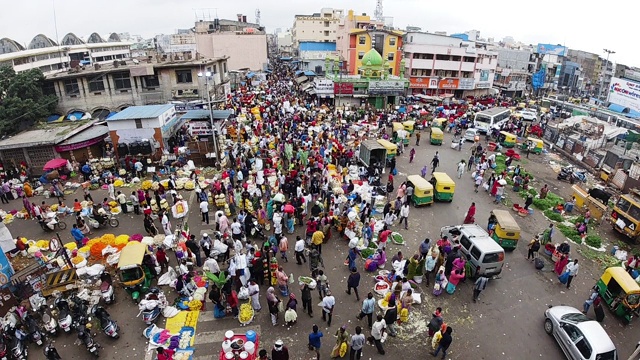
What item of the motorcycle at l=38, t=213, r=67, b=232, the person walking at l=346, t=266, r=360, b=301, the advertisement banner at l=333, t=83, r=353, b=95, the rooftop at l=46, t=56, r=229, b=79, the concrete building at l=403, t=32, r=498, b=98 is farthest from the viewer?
the concrete building at l=403, t=32, r=498, b=98

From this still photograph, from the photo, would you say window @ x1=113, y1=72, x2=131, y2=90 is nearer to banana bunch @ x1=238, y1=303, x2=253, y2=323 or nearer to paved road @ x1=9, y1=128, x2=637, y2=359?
paved road @ x1=9, y1=128, x2=637, y2=359

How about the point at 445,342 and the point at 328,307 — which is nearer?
the point at 445,342

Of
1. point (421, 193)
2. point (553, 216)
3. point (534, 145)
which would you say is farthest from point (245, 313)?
point (534, 145)

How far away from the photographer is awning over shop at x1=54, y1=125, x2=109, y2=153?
22.3 meters

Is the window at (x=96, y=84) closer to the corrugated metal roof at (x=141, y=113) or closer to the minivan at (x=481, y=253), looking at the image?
the corrugated metal roof at (x=141, y=113)

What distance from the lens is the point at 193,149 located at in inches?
923

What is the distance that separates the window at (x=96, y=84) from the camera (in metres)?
31.4

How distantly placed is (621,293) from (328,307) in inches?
392

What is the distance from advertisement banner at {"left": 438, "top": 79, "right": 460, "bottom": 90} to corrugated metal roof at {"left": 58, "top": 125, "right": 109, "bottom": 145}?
4281 cm

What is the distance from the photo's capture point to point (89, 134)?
2402 centimetres

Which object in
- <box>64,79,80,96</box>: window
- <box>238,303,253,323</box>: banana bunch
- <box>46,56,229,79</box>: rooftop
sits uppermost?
<box>46,56,229,79</box>: rooftop

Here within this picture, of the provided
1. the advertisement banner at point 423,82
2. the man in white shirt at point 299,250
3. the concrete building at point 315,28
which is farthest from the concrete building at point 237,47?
the man in white shirt at point 299,250

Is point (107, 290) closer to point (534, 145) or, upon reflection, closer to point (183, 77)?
point (183, 77)

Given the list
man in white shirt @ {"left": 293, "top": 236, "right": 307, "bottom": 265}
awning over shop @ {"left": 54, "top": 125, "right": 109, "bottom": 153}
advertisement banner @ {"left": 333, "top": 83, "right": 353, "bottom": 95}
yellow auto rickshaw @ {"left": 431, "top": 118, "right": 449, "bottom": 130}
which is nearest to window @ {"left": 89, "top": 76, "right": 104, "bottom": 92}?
awning over shop @ {"left": 54, "top": 125, "right": 109, "bottom": 153}
